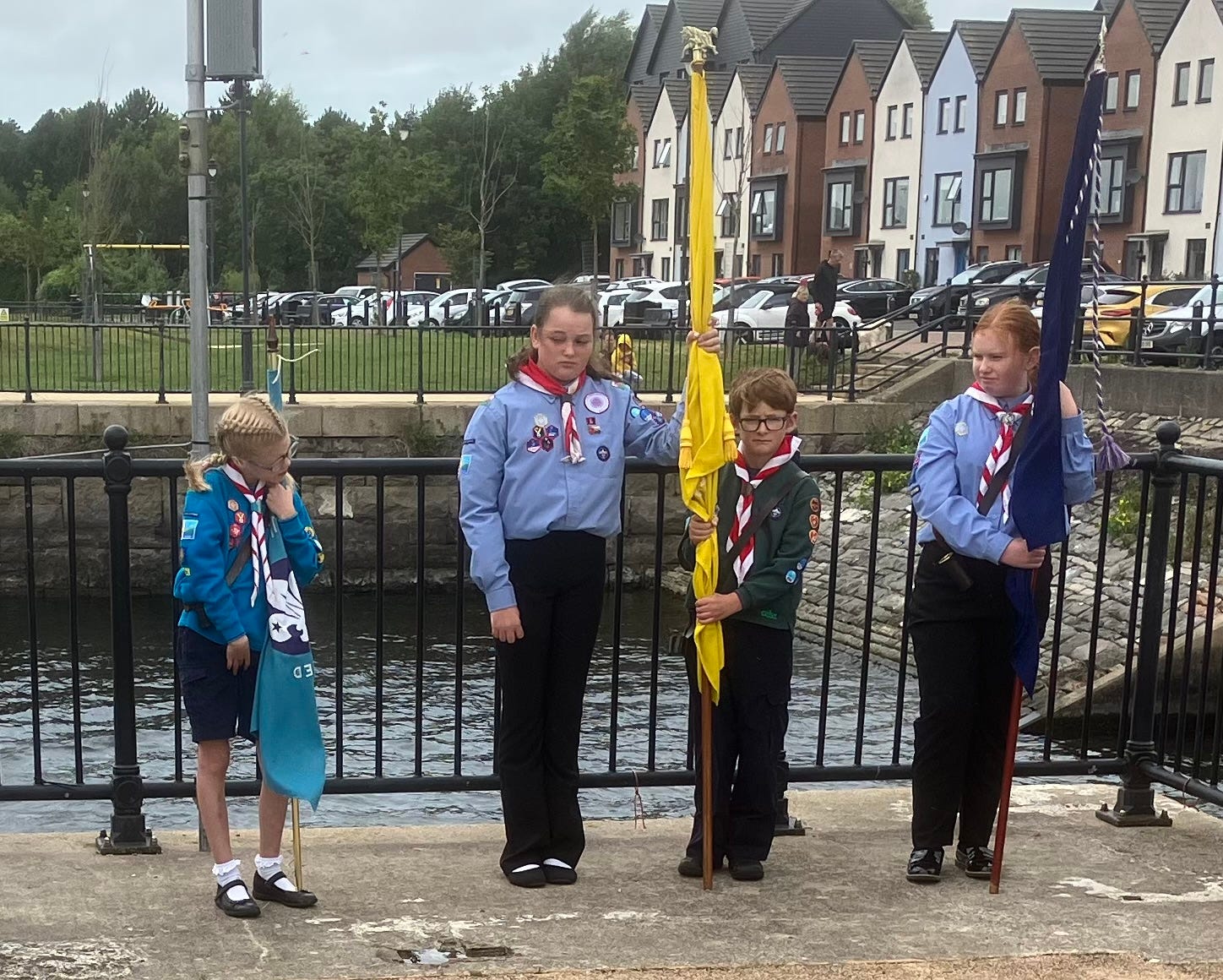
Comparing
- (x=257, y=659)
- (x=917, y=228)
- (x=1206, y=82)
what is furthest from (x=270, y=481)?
(x=917, y=228)

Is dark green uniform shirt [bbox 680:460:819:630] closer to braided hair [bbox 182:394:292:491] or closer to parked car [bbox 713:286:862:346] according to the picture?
braided hair [bbox 182:394:292:491]

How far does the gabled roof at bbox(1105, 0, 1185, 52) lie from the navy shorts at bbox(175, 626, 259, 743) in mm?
52141

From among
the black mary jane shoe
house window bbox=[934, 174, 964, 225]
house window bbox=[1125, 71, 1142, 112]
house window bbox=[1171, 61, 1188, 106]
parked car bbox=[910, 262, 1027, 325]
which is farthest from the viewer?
house window bbox=[934, 174, 964, 225]

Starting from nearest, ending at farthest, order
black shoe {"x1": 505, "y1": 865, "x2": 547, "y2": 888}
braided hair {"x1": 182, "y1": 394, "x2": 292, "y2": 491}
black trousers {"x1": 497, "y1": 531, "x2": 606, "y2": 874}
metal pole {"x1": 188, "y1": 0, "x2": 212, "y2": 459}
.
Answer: braided hair {"x1": 182, "y1": 394, "x2": 292, "y2": 491} < black trousers {"x1": 497, "y1": 531, "x2": 606, "y2": 874} < black shoe {"x1": 505, "y1": 865, "x2": 547, "y2": 888} < metal pole {"x1": 188, "y1": 0, "x2": 212, "y2": 459}

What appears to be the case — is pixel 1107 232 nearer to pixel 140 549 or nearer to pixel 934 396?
pixel 934 396

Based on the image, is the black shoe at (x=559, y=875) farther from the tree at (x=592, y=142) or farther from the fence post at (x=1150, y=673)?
the tree at (x=592, y=142)

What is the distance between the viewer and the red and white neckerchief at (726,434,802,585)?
450cm

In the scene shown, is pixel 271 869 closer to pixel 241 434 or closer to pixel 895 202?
pixel 241 434

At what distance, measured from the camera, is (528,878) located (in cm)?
454

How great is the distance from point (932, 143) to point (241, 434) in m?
60.3

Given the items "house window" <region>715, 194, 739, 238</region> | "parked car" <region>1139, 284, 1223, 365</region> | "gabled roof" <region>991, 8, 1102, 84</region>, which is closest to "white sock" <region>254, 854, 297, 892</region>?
"parked car" <region>1139, 284, 1223, 365</region>

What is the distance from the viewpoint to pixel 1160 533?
17.6 ft

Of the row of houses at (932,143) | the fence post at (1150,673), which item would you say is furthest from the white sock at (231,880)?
the row of houses at (932,143)

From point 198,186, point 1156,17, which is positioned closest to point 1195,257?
point 1156,17
